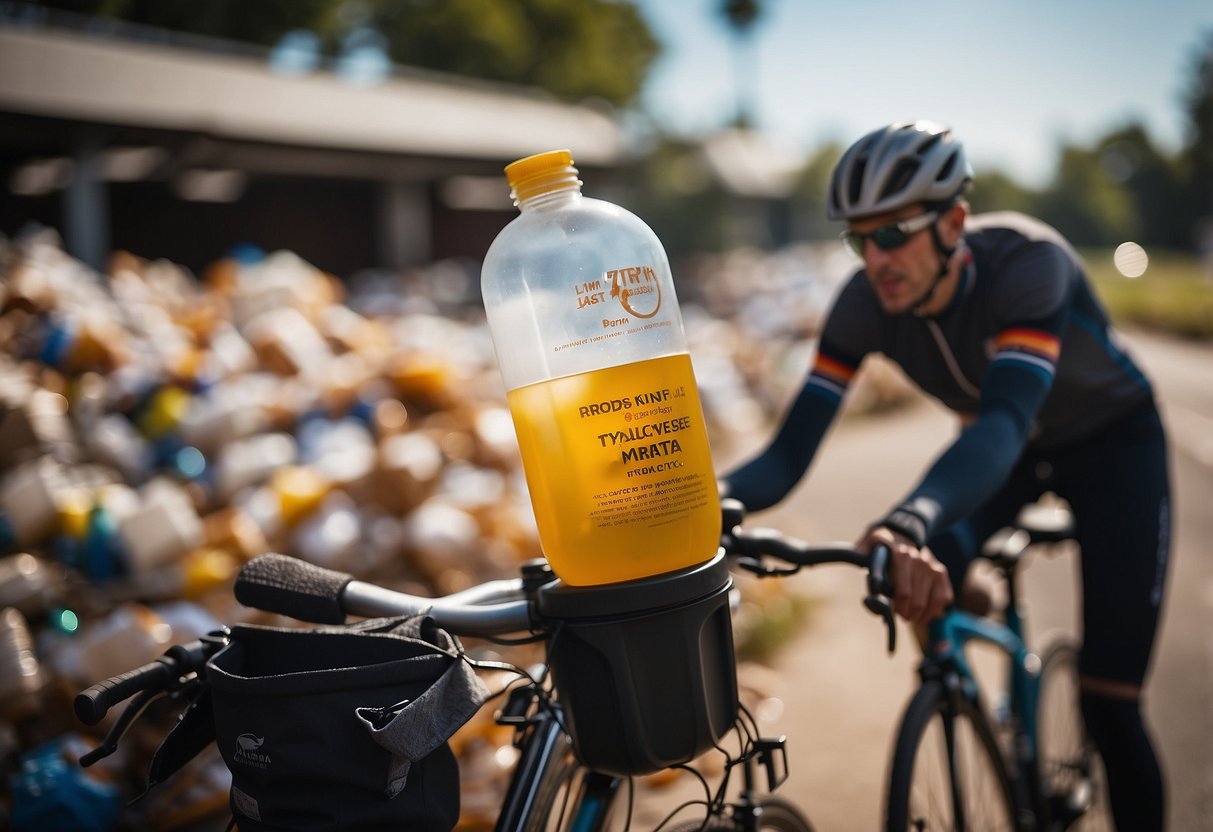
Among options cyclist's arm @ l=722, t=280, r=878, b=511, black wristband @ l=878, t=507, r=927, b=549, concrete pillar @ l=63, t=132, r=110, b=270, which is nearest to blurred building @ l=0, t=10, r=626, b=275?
concrete pillar @ l=63, t=132, r=110, b=270

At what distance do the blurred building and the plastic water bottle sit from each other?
15.0 meters

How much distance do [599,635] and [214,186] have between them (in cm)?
2318

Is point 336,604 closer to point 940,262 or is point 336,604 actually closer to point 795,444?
point 795,444

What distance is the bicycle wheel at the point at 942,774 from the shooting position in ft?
7.90

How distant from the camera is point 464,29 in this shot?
138ft

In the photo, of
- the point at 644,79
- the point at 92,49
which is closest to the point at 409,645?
the point at 92,49

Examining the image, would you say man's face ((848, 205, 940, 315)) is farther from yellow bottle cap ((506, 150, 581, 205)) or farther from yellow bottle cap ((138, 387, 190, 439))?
yellow bottle cap ((138, 387, 190, 439))

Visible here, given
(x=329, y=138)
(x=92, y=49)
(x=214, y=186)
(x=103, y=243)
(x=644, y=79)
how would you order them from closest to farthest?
1. (x=103, y=243)
2. (x=92, y=49)
3. (x=329, y=138)
4. (x=214, y=186)
5. (x=644, y=79)

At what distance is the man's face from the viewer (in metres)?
2.68

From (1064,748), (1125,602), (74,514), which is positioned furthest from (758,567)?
(74,514)

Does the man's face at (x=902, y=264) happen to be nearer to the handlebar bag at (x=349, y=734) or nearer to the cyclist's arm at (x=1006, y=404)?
the cyclist's arm at (x=1006, y=404)

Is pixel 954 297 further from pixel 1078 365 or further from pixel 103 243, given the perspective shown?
pixel 103 243

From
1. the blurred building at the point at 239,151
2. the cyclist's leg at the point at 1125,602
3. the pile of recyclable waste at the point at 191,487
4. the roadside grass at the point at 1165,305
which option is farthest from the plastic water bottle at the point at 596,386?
the roadside grass at the point at 1165,305

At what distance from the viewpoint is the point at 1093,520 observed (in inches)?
122
